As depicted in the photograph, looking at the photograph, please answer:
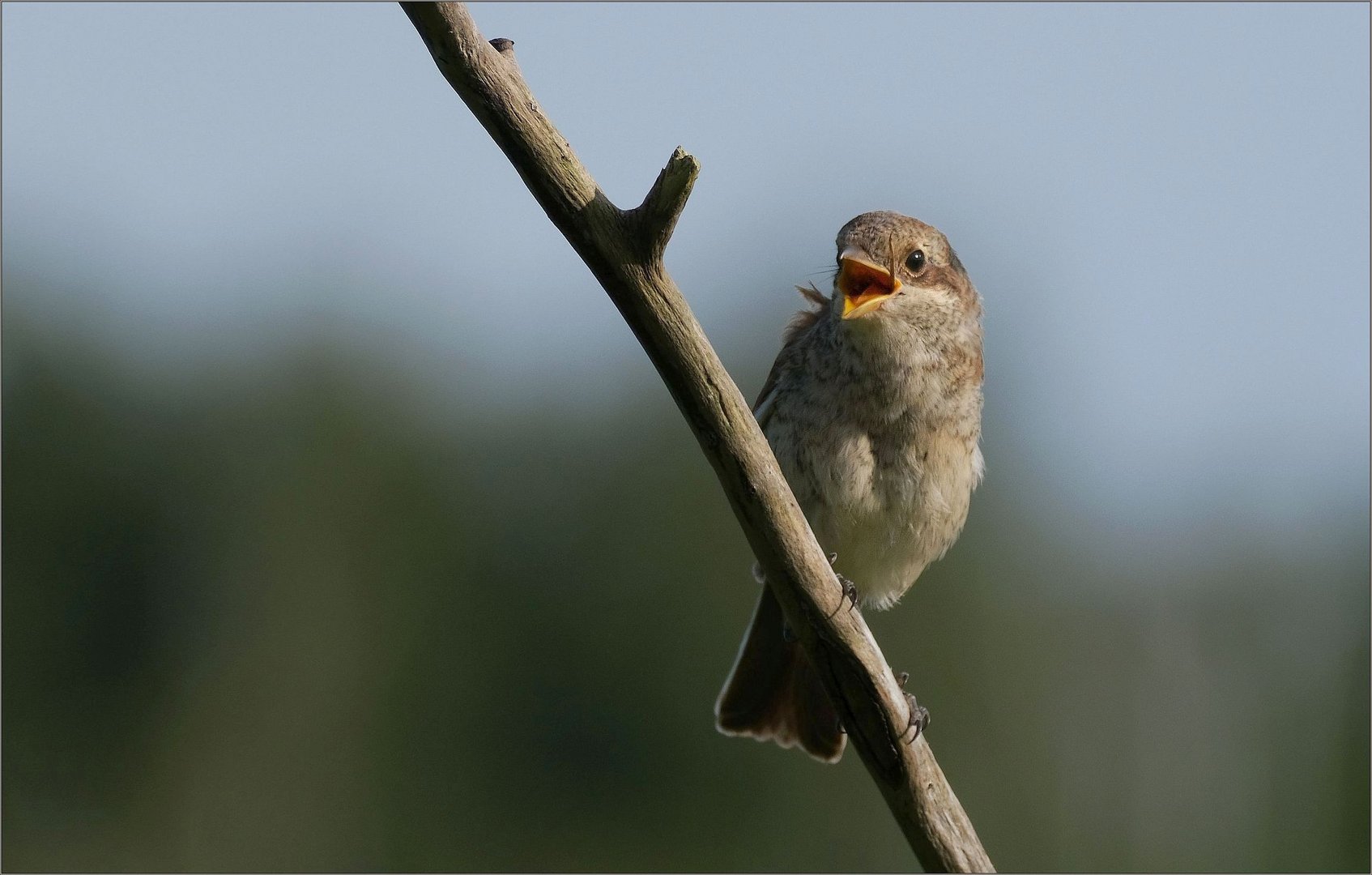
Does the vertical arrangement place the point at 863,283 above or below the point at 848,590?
above

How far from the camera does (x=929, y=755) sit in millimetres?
4383

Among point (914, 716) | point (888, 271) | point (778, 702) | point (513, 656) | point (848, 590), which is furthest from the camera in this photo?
point (513, 656)

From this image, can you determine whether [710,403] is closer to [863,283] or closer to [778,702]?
[863,283]

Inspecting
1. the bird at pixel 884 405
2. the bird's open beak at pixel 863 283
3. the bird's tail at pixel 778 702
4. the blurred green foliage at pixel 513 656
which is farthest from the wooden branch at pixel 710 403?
the blurred green foliage at pixel 513 656

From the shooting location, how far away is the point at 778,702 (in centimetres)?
637

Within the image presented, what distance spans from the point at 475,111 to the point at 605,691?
2671cm

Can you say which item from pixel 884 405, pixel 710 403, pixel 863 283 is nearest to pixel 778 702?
pixel 884 405

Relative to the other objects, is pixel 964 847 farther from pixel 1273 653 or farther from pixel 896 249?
Result: pixel 1273 653

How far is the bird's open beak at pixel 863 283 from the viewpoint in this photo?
5.50 m

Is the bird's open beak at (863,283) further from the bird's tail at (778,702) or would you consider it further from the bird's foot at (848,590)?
the bird's tail at (778,702)

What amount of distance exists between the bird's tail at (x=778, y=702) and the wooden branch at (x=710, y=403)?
1.89 meters

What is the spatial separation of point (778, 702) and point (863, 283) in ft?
6.53

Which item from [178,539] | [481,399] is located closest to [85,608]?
[178,539]

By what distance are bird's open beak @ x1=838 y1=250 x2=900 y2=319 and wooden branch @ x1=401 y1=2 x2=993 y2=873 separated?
172cm
